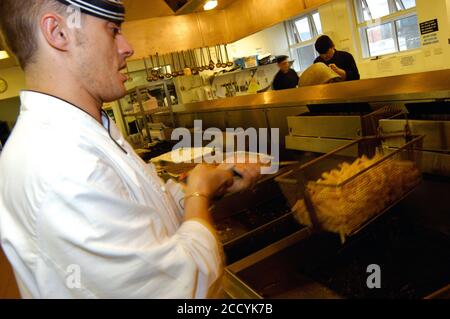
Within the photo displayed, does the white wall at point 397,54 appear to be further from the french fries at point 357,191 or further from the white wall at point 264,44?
the french fries at point 357,191

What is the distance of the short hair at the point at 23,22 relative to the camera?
2.16 ft

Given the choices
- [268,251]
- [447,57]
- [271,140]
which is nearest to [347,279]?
[268,251]

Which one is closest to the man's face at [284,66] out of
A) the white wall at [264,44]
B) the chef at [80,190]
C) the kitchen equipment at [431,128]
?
the white wall at [264,44]

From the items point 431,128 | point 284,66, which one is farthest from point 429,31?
point 431,128

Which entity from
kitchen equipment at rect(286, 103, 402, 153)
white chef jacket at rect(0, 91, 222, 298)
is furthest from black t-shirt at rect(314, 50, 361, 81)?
white chef jacket at rect(0, 91, 222, 298)

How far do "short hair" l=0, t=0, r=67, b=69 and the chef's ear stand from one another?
0.04 ft

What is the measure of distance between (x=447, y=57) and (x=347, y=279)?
13.9 ft

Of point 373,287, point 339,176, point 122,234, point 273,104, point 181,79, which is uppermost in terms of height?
point 181,79

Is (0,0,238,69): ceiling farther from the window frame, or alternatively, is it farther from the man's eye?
the man's eye

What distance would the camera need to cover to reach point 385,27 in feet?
17.6

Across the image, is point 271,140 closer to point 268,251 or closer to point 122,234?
point 268,251

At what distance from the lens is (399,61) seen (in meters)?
5.03

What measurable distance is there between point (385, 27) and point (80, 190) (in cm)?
586
